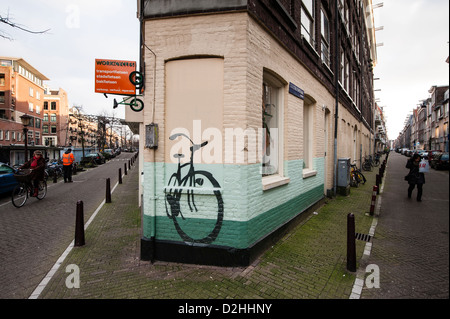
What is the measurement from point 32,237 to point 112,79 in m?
4.15

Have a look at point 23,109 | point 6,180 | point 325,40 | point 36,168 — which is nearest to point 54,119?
point 23,109

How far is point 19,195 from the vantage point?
29.3 ft

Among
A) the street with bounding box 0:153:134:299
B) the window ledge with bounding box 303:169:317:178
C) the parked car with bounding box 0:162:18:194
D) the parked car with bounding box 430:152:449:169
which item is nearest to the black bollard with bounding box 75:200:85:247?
the street with bounding box 0:153:134:299

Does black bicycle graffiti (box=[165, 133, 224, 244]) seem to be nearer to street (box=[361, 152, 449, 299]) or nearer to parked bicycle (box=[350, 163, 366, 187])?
street (box=[361, 152, 449, 299])

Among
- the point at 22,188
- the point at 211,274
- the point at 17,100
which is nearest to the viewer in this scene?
the point at 211,274

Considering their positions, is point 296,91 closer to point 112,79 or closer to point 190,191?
point 190,191

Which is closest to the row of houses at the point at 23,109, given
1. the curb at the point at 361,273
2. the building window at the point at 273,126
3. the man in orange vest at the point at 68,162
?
the man in orange vest at the point at 68,162

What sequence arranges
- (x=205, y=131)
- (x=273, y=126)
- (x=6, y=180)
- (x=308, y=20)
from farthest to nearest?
1. (x=6, y=180)
2. (x=308, y=20)
3. (x=273, y=126)
4. (x=205, y=131)

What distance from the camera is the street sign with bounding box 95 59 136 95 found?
611 cm
